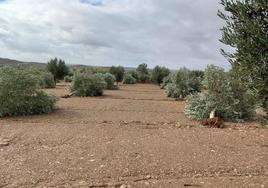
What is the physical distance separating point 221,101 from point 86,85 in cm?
1547

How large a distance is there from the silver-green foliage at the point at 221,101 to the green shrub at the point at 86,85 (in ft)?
44.7

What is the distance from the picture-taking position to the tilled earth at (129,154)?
25.9 ft

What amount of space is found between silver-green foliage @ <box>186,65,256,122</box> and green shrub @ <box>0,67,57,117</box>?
22.7 feet

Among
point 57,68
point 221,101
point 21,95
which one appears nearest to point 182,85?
point 221,101

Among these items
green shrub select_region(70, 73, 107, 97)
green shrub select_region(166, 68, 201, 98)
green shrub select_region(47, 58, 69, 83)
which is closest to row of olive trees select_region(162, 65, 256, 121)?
green shrub select_region(166, 68, 201, 98)

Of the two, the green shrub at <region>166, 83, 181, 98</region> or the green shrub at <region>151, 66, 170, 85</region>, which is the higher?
the green shrub at <region>151, 66, 170, 85</region>

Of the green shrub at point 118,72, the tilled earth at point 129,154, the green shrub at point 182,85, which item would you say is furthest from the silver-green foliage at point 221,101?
the green shrub at point 118,72

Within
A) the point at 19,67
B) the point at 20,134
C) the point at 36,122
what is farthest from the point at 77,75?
the point at 20,134

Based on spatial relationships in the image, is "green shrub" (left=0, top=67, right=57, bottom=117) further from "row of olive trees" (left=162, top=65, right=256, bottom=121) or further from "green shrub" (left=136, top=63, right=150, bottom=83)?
"green shrub" (left=136, top=63, right=150, bottom=83)

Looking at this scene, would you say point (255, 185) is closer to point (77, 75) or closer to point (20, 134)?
point (20, 134)

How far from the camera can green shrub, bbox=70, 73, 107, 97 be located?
3112cm

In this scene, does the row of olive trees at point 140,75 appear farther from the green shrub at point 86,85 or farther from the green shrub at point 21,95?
the green shrub at point 21,95

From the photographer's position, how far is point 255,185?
25.2 feet

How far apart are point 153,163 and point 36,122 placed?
7.61 meters
